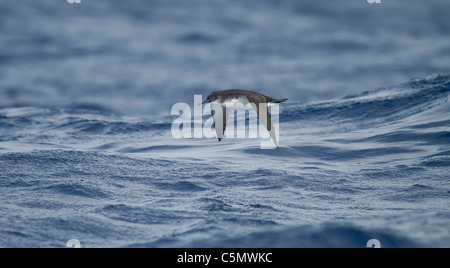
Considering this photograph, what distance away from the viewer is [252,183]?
929 centimetres

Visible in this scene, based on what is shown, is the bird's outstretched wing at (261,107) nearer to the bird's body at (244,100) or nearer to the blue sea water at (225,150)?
the bird's body at (244,100)

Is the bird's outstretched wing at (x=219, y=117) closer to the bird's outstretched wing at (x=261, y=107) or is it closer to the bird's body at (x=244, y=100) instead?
the bird's body at (x=244, y=100)

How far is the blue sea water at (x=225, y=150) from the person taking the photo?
7137 millimetres

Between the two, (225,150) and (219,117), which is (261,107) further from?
(225,150)

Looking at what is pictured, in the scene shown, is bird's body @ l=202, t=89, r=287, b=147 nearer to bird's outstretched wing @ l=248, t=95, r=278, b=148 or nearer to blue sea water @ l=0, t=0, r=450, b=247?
bird's outstretched wing @ l=248, t=95, r=278, b=148

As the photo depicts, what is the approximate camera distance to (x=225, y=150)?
12.1 m

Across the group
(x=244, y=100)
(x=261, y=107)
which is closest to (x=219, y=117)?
(x=244, y=100)

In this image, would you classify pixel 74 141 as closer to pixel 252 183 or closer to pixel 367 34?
pixel 252 183

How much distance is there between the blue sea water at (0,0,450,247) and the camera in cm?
714

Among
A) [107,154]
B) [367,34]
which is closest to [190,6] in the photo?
[367,34]

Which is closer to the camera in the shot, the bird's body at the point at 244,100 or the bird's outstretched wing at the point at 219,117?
the bird's body at the point at 244,100

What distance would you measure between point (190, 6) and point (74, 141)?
2912 cm

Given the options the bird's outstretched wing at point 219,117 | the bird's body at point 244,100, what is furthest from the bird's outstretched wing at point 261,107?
the bird's outstretched wing at point 219,117

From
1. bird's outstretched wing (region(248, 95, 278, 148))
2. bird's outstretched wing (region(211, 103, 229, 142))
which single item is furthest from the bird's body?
bird's outstretched wing (region(211, 103, 229, 142))
